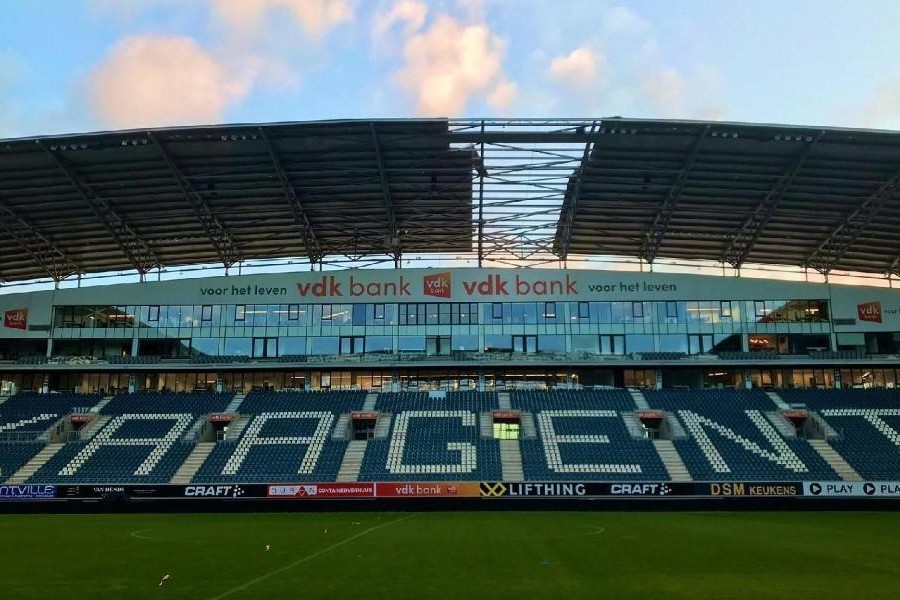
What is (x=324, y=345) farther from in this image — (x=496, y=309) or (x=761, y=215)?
(x=761, y=215)

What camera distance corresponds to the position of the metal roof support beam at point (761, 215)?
44781 millimetres

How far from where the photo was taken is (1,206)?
4950 cm

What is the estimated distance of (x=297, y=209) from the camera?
51844mm

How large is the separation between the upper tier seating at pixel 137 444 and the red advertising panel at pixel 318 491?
318 inches

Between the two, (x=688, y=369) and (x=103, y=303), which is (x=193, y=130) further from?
(x=688, y=369)

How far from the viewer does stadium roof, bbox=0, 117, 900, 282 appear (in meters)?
43.3

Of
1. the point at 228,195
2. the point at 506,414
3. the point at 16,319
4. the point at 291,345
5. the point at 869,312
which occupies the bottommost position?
the point at 506,414

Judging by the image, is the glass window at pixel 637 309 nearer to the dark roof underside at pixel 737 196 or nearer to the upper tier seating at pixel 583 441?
the dark roof underside at pixel 737 196

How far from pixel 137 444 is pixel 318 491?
1614 centimetres

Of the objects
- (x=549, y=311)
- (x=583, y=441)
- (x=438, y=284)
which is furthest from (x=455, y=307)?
(x=583, y=441)

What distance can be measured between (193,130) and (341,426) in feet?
72.8

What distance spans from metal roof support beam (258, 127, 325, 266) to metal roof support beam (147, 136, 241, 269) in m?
5.70

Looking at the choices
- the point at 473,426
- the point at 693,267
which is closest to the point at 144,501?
the point at 473,426

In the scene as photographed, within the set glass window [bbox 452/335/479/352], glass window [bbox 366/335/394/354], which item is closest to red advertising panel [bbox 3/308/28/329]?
glass window [bbox 366/335/394/354]
